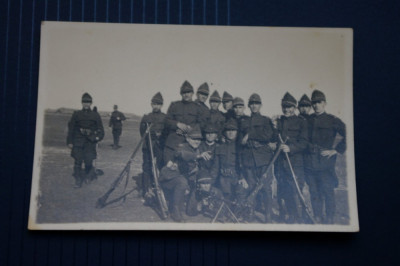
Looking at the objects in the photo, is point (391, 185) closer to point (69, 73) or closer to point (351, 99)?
point (351, 99)

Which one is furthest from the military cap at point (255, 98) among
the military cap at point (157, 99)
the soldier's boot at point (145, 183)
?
the soldier's boot at point (145, 183)

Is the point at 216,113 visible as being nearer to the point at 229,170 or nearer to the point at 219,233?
the point at 229,170

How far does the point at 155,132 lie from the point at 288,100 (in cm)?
49

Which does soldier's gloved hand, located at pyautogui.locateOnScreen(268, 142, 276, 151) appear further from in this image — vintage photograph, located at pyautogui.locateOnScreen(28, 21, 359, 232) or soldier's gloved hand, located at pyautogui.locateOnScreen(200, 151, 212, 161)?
soldier's gloved hand, located at pyautogui.locateOnScreen(200, 151, 212, 161)

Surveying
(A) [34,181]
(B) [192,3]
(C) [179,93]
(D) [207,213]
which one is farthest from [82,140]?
(B) [192,3]

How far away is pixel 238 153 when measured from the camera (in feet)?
5.26

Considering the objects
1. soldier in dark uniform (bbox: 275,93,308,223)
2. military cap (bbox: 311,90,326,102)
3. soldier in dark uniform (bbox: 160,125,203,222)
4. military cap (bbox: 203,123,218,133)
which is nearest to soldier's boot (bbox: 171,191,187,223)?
soldier in dark uniform (bbox: 160,125,203,222)

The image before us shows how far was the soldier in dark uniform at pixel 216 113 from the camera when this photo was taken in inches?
63.5

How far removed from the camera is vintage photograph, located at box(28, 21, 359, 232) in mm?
1567

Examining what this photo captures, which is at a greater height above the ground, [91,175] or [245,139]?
[245,139]

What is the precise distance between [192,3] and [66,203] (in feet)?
2.77

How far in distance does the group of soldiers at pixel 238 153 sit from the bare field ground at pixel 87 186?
0.03 meters

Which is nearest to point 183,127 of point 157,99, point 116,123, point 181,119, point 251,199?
point 181,119

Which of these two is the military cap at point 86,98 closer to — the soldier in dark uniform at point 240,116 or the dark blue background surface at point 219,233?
the dark blue background surface at point 219,233
